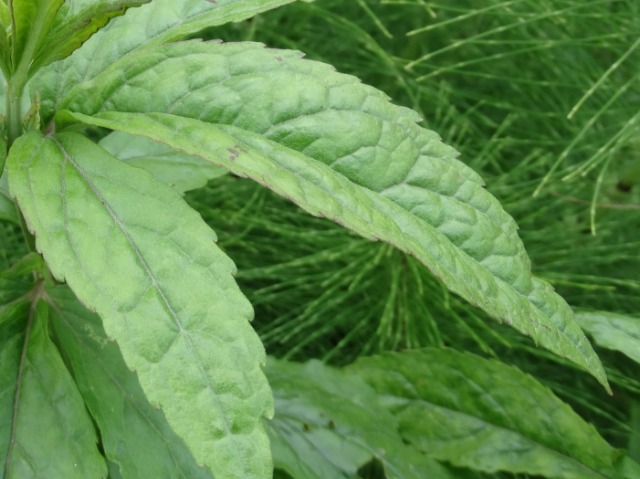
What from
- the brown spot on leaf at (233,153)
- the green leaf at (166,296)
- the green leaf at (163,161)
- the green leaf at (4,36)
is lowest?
the green leaf at (163,161)

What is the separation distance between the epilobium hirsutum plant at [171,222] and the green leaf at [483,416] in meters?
0.33

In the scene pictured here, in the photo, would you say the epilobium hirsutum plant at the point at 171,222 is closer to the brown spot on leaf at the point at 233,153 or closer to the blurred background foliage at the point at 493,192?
the brown spot on leaf at the point at 233,153

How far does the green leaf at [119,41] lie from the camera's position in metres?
0.96

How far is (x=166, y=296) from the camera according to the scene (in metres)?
0.78

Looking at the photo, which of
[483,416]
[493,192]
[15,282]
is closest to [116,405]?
[15,282]

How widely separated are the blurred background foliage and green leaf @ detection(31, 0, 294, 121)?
0.70 metres

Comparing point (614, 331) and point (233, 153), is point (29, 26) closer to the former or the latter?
point (233, 153)

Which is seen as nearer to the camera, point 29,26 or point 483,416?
point 29,26

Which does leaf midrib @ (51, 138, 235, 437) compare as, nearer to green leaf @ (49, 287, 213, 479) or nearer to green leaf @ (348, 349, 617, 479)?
green leaf @ (49, 287, 213, 479)

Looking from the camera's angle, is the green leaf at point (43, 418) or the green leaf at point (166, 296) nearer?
the green leaf at point (166, 296)

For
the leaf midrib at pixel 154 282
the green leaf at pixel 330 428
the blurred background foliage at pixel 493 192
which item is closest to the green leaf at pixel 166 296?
the leaf midrib at pixel 154 282

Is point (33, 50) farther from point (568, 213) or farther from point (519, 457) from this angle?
point (568, 213)

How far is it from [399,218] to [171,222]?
0.79 feet

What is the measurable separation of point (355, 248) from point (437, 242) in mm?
830
